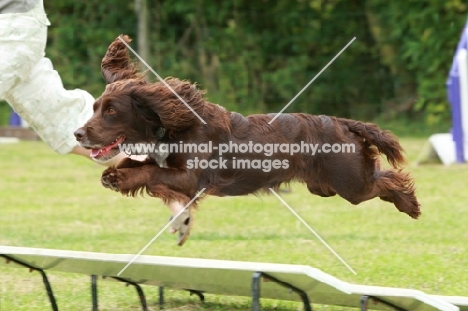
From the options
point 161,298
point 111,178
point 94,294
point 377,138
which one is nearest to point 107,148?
point 111,178

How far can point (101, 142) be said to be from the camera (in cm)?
364

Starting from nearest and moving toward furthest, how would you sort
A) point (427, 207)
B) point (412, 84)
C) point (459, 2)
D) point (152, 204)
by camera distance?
1. point (427, 207)
2. point (152, 204)
3. point (459, 2)
4. point (412, 84)

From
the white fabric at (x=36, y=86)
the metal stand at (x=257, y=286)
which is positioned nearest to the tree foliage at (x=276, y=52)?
the white fabric at (x=36, y=86)

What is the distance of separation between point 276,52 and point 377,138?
30.2 feet

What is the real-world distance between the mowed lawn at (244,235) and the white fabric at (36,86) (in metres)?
0.80

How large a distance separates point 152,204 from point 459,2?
6.12 m

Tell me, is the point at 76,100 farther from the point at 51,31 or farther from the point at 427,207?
the point at 51,31

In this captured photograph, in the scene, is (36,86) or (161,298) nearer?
(161,298)

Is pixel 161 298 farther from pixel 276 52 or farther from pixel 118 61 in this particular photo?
pixel 276 52

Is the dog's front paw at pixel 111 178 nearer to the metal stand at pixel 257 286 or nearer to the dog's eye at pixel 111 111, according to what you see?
the dog's eye at pixel 111 111

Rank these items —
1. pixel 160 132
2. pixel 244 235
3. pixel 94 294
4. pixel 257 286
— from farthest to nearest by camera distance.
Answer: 1. pixel 244 235
2. pixel 94 294
3. pixel 160 132
4. pixel 257 286

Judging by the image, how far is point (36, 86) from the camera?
Result: 4434 millimetres

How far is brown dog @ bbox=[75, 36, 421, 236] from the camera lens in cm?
366

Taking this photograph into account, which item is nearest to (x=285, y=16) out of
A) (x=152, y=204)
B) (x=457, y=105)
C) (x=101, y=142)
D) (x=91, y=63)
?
(x=91, y=63)
